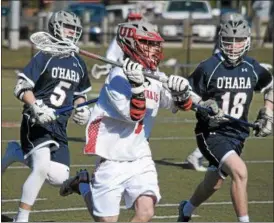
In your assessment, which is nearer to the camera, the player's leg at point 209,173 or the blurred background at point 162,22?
the player's leg at point 209,173

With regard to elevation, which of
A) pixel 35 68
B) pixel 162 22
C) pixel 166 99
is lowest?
pixel 162 22

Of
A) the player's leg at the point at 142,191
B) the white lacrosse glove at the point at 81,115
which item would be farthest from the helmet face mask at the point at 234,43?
the player's leg at the point at 142,191

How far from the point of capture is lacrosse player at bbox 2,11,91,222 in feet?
26.9

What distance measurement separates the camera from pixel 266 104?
354 inches

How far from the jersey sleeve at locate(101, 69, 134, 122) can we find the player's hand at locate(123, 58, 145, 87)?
0.41 ft

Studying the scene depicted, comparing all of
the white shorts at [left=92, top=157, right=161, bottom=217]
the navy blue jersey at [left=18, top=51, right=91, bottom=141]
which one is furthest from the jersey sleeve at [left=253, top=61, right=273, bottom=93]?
the white shorts at [left=92, top=157, right=161, bottom=217]

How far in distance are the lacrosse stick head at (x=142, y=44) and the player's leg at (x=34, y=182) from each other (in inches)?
67.2

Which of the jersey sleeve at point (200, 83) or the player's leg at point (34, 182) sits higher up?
the jersey sleeve at point (200, 83)

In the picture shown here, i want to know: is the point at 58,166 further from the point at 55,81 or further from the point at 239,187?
the point at 239,187

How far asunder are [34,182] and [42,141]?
0.37 meters

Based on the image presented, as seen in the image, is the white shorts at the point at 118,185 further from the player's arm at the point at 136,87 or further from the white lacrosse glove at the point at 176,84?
the white lacrosse glove at the point at 176,84

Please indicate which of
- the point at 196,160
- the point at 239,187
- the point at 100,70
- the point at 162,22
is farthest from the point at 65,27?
the point at 162,22

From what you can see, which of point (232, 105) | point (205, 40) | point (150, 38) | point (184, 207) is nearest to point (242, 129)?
point (232, 105)

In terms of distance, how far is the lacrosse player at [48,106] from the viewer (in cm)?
820
